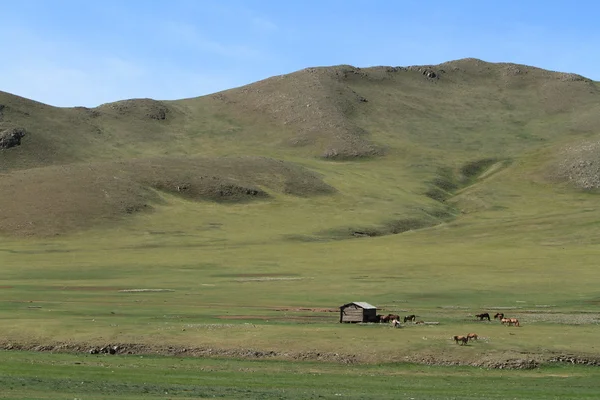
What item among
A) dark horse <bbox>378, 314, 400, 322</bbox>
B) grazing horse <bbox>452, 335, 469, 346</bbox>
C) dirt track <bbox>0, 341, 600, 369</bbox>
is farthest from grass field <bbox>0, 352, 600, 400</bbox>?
dark horse <bbox>378, 314, 400, 322</bbox>

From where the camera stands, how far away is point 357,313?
206ft

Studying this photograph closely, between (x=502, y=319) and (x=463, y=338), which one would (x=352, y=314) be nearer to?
(x=502, y=319)

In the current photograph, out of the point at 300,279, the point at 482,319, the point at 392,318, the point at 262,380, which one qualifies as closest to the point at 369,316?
the point at 392,318

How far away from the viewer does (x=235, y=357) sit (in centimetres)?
4844

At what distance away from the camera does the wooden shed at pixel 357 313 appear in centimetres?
6244

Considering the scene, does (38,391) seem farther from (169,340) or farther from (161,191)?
(161,191)

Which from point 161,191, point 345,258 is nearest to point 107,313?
point 345,258

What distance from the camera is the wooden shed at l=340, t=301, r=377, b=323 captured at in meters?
62.4

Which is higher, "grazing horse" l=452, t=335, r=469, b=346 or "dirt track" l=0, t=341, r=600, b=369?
"grazing horse" l=452, t=335, r=469, b=346

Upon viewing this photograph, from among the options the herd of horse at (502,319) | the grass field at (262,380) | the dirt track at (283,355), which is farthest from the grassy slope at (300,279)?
the grass field at (262,380)

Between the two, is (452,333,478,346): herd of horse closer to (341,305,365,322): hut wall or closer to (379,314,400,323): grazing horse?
(379,314,400,323): grazing horse

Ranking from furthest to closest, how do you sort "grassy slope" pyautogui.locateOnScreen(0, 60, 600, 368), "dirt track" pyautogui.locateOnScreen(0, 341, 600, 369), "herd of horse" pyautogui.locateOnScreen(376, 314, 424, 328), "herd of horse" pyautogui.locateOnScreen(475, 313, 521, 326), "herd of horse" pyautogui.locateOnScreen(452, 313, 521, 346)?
"herd of horse" pyautogui.locateOnScreen(376, 314, 424, 328), "herd of horse" pyautogui.locateOnScreen(475, 313, 521, 326), "grassy slope" pyautogui.locateOnScreen(0, 60, 600, 368), "herd of horse" pyautogui.locateOnScreen(452, 313, 521, 346), "dirt track" pyautogui.locateOnScreen(0, 341, 600, 369)

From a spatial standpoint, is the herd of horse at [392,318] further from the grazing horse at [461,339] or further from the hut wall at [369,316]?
the grazing horse at [461,339]

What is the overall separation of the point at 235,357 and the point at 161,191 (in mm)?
152939
